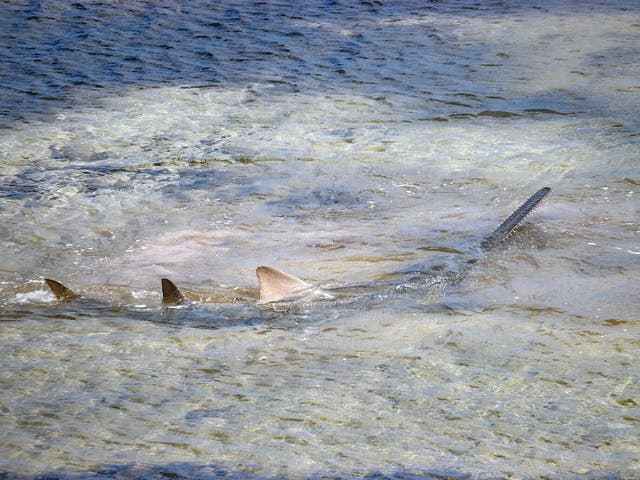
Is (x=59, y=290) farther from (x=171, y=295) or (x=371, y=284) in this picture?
(x=371, y=284)

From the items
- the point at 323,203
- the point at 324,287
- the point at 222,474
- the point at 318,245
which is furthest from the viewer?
the point at 323,203

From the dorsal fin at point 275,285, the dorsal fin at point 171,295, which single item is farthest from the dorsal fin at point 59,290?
the dorsal fin at point 275,285

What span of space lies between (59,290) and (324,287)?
3.34 ft

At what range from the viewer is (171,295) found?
336cm

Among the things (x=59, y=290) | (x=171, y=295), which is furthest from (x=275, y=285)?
(x=59, y=290)

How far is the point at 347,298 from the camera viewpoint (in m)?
3.45

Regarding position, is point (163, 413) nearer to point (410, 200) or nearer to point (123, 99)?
point (410, 200)

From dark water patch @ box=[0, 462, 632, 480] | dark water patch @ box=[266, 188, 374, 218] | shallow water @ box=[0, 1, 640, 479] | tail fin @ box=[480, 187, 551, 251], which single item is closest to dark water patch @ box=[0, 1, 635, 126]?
shallow water @ box=[0, 1, 640, 479]

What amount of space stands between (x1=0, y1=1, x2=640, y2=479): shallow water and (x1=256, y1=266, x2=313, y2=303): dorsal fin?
8 centimetres

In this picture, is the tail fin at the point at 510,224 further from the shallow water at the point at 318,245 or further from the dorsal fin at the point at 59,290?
the dorsal fin at the point at 59,290

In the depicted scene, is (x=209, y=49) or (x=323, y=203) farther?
(x=209, y=49)

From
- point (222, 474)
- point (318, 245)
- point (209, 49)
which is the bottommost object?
point (318, 245)

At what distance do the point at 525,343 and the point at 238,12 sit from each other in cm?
646

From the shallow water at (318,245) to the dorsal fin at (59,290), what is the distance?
1.9 inches
